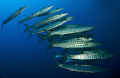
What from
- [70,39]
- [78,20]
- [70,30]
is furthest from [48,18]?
[78,20]

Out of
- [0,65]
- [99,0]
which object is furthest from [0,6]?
[99,0]

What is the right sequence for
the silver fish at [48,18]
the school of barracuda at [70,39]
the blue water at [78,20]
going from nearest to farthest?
the school of barracuda at [70,39] → the silver fish at [48,18] → the blue water at [78,20]

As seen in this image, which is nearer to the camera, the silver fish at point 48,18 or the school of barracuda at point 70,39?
the school of barracuda at point 70,39

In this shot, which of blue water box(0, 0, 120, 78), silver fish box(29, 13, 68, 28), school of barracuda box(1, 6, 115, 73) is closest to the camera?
school of barracuda box(1, 6, 115, 73)

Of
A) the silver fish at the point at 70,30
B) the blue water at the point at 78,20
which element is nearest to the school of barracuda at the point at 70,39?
the silver fish at the point at 70,30

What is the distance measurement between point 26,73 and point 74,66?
19013mm

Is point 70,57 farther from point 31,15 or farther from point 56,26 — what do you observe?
point 31,15

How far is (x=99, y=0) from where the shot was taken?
872 inches

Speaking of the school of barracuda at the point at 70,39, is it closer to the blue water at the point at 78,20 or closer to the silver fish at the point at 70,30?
the silver fish at the point at 70,30

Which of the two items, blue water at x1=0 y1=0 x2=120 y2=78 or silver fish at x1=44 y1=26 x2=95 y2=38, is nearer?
silver fish at x1=44 y1=26 x2=95 y2=38

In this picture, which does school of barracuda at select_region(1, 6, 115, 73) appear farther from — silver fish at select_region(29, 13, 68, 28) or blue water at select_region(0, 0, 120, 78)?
blue water at select_region(0, 0, 120, 78)

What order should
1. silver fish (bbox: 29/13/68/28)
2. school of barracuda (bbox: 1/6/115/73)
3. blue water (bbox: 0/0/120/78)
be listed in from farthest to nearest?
blue water (bbox: 0/0/120/78) → silver fish (bbox: 29/13/68/28) → school of barracuda (bbox: 1/6/115/73)

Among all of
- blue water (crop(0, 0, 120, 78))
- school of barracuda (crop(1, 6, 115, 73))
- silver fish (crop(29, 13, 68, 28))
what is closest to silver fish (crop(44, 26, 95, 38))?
school of barracuda (crop(1, 6, 115, 73))

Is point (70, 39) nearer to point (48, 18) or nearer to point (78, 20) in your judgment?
point (48, 18)
